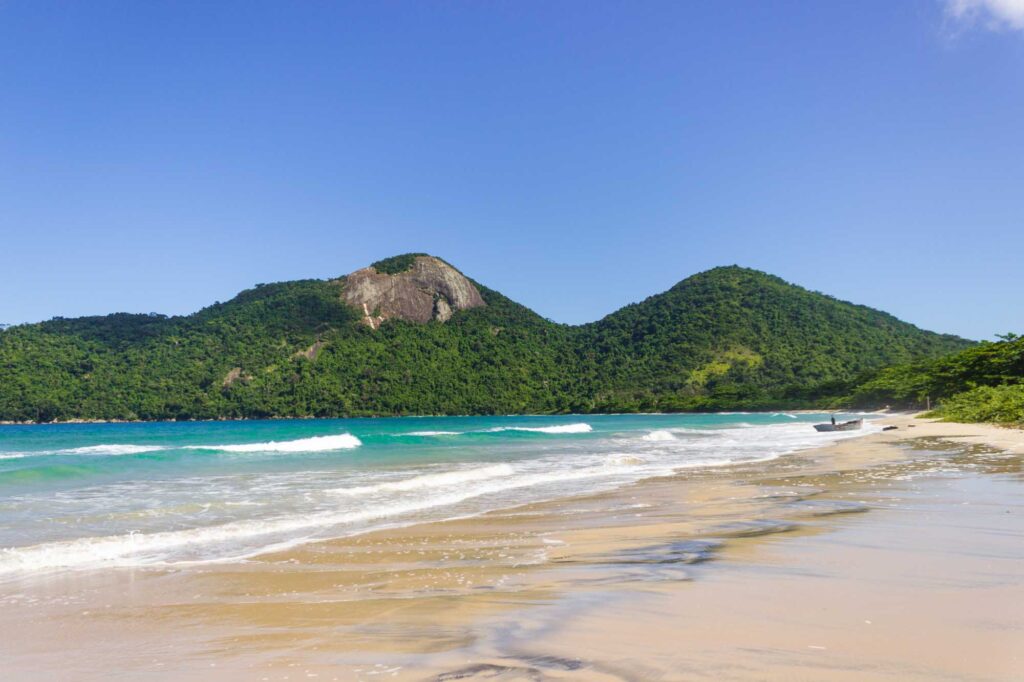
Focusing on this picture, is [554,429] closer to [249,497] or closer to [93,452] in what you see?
[93,452]

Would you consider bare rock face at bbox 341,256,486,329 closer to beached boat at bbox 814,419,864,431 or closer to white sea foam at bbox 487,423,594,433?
white sea foam at bbox 487,423,594,433

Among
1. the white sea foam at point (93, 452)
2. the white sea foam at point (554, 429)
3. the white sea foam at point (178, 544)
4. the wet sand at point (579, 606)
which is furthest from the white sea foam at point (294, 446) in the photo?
the wet sand at point (579, 606)

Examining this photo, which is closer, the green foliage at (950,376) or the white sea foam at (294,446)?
the white sea foam at (294,446)

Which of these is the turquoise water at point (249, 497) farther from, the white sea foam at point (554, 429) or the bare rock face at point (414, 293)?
the bare rock face at point (414, 293)

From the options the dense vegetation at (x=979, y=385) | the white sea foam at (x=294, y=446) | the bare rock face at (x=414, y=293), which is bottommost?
the white sea foam at (x=294, y=446)

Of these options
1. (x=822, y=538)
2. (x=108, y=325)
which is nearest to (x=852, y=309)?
(x=108, y=325)
